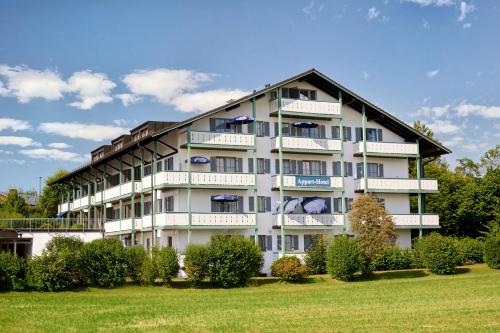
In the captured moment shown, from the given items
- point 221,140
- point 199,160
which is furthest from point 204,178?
point 221,140

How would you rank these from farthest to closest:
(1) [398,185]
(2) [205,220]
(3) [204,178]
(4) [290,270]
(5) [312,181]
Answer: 1. (1) [398,185]
2. (5) [312,181]
3. (3) [204,178]
4. (2) [205,220]
5. (4) [290,270]

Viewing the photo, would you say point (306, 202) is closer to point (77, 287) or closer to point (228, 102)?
point (228, 102)

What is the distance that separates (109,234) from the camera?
58.8m

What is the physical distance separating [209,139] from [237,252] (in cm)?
1087

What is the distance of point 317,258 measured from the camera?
49.6m

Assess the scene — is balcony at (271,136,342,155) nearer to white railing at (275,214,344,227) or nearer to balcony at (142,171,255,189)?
balcony at (142,171,255,189)

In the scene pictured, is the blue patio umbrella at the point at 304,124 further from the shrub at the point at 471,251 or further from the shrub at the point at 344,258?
the shrub at the point at 471,251

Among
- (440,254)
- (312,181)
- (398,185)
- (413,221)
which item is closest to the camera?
(440,254)

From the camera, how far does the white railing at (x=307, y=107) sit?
53812mm

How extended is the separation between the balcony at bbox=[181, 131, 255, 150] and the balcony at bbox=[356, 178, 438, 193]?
33.7 ft

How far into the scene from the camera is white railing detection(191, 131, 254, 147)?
5012cm

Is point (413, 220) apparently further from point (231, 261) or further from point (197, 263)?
point (197, 263)

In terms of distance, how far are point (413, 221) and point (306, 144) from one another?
35.7 ft

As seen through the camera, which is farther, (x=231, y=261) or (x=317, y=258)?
(x=317, y=258)
